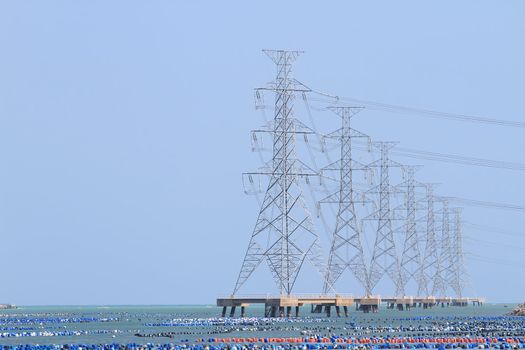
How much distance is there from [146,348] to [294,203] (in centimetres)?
3690

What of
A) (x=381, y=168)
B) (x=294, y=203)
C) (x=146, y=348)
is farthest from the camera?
(x=381, y=168)

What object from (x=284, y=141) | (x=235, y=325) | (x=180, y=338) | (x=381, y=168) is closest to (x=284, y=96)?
(x=284, y=141)

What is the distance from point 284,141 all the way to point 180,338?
84.2 feet

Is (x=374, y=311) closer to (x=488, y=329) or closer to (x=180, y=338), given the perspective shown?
(x=488, y=329)

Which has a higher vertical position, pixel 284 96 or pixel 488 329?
pixel 284 96

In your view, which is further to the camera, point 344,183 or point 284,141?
point 344,183

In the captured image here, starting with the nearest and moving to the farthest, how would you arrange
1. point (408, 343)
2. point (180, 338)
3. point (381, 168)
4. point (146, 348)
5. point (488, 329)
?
point (146, 348) → point (408, 343) → point (180, 338) → point (488, 329) → point (381, 168)

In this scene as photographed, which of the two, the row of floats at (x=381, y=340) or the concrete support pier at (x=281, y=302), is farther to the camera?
the concrete support pier at (x=281, y=302)

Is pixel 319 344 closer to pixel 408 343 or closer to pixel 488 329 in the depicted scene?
pixel 408 343

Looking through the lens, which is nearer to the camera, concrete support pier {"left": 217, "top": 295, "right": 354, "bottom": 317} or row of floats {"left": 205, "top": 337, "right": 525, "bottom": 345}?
row of floats {"left": 205, "top": 337, "right": 525, "bottom": 345}

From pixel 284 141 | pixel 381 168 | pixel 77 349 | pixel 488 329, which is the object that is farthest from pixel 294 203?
pixel 381 168

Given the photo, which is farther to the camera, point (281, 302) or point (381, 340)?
point (281, 302)

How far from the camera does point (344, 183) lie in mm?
144125

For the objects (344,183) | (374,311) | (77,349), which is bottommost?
(77,349)
